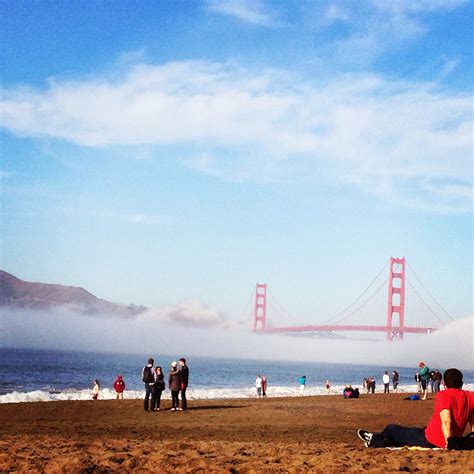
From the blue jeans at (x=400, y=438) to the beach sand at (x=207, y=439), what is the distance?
0.19 m

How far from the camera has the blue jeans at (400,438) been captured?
7.91m

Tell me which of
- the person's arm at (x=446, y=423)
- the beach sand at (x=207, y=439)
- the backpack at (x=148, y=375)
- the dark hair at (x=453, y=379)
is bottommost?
the beach sand at (x=207, y=439)

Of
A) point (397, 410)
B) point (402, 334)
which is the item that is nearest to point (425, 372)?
point (397, 410)

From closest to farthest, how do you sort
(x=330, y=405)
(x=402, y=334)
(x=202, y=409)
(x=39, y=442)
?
(x=39, y=442)
(x=202, y=409)
(x=330, y=405)
(x=402, y=334)

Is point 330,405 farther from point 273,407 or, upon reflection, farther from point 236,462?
point 236,462

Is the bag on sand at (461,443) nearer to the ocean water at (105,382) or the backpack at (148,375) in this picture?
the backpack at (148,375)

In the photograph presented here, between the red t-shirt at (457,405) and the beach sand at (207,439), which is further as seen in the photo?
the beach sand at (207,439)

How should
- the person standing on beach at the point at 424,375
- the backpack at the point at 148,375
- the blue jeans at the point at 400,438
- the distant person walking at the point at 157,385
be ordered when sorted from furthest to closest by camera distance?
the person standing on beach at the point at 424,375 < the distant person walking at the point at 157,385 < the backpack at the point at 148,375 < the blue jeans at the point at 400,438

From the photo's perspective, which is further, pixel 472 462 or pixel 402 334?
pixel 402 334

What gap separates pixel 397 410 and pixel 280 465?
15.1 m

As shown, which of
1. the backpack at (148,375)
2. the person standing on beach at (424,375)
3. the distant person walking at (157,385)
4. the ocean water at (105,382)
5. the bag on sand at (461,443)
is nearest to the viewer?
the bag on sand at (461,443)

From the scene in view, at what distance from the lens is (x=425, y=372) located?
87.4ft

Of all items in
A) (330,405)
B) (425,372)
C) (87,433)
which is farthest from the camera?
(425,372)

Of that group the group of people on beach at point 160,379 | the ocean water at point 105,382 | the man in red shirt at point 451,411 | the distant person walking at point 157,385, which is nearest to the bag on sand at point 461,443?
the man in red shirt at point 451,411
